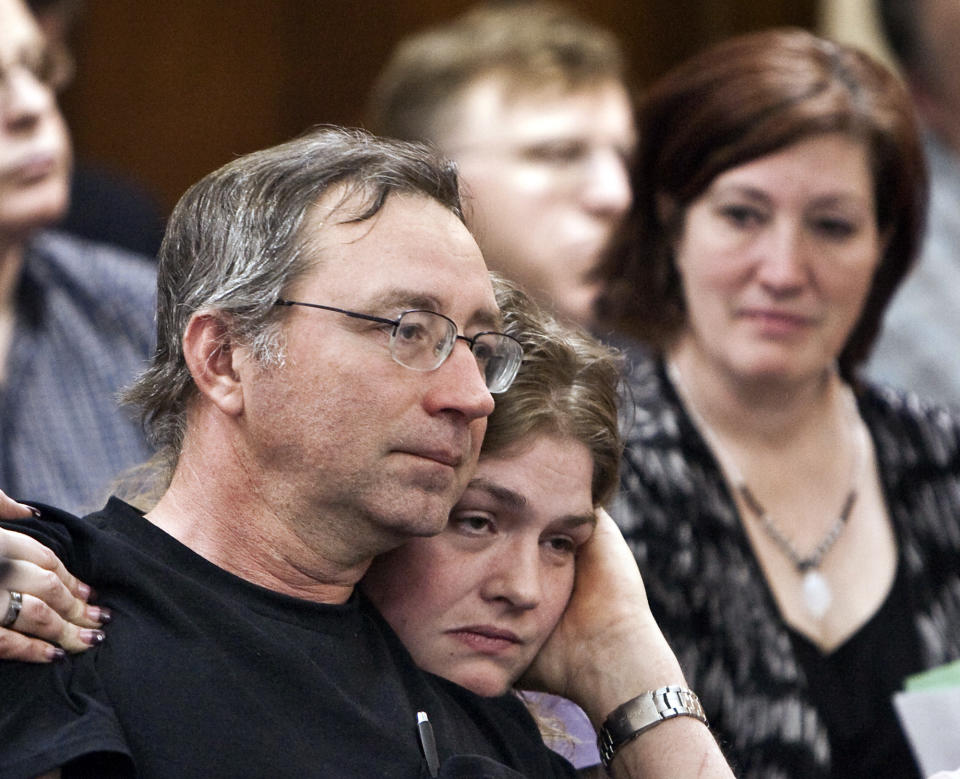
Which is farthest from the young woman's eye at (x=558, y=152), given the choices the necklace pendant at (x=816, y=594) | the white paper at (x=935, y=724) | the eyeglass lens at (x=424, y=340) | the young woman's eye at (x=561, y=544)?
the eyeglass lens at (x=424, y=340)

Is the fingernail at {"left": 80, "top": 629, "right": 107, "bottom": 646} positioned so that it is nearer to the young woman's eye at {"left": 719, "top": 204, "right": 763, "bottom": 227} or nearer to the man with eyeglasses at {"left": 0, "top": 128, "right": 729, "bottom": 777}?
the man with eyeglasses at {"left": 0, "top": 128, "right": 729, "bottom": 777}

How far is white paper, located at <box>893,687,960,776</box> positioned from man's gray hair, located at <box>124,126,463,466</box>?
3.02ft

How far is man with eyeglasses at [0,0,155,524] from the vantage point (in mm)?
2385

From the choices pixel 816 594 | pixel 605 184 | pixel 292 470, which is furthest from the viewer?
pixel 605 184

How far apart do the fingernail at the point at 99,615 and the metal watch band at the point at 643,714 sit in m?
0.56

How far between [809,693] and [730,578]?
203mm

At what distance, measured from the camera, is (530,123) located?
329 centimetres

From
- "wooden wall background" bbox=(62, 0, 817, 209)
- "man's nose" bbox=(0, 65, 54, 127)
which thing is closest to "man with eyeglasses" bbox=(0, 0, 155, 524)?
"man's nose" bbox=(0, 65, 54, 127)

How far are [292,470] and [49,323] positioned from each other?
1.42 meters

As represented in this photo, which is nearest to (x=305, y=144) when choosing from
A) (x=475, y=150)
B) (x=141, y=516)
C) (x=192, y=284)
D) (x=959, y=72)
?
(x=192, y=284)

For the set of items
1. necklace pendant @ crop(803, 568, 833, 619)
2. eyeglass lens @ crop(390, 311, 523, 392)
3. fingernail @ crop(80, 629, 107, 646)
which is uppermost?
eyeglass lens @ crop(390, 311, 523, 392)

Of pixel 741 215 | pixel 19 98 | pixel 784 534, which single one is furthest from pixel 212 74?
pixel 784 534

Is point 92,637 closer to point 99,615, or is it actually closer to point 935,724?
point 99,615

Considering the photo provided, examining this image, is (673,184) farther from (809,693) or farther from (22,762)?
(22,762)
